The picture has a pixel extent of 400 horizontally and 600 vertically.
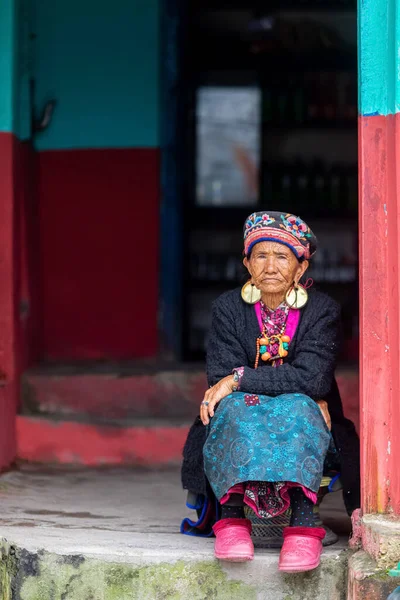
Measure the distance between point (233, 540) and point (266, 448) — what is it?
1.11 ft

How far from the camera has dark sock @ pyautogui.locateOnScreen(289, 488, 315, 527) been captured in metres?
3.18

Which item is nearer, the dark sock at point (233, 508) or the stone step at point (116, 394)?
the dark sock at point (233, 508)

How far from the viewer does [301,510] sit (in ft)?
10.5

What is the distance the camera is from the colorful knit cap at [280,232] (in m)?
3.43

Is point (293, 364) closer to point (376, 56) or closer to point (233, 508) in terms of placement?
point (233, 508)

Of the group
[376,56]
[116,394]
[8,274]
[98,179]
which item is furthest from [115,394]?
[376,56]

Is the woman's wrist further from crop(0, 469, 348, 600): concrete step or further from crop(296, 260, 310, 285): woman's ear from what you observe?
crop(0, 469, 348, 600): concrete step

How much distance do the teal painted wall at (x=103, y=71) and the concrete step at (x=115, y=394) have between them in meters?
1.60

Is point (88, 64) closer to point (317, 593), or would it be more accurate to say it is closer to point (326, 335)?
point (326, 335)

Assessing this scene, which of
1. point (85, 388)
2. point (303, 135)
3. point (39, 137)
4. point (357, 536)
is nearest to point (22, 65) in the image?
point (39, 137)

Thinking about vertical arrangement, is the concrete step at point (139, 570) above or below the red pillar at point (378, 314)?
below

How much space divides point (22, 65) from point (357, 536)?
3488mm

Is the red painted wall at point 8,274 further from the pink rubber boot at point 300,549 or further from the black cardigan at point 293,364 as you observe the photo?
the pink rubber boot at point 300,549

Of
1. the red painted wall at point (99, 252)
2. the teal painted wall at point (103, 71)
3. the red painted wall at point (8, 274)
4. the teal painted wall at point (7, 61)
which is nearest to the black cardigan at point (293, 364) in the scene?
the red painted wall at point (8, 274)
